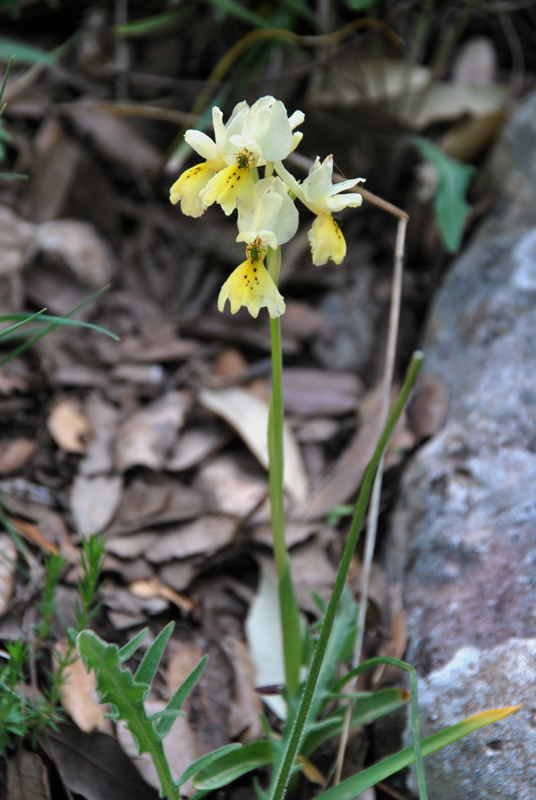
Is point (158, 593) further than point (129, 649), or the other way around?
point (158, 593)

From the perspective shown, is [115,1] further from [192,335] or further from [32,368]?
[32,368]

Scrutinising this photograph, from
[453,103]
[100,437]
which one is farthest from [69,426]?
[453,103]

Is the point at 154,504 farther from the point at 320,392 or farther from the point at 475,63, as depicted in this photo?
the point at 475,63

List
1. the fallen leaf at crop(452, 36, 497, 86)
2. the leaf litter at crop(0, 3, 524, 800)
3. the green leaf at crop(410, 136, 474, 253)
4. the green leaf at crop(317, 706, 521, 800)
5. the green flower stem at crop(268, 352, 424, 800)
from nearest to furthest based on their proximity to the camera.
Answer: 1. the green flower stem at crop(268, 352, 424, 800)
2. the green leaf at crop(317, 706, 521, 800)
3. the leaf litter at crop(0, 3, 524, 800)
4. the green leaf at crop(410, 136, 474, 253)
5. the fallen leaf at crop(452, 36, 497, 86)

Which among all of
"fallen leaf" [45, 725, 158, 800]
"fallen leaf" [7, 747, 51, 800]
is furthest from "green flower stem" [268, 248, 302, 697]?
"fallen leaf" [7, 747, 51, 800]

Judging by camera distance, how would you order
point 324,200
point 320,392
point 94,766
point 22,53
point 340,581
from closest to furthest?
point 340,581, point 324,200, point 94,766, point 320,392, point 22,53

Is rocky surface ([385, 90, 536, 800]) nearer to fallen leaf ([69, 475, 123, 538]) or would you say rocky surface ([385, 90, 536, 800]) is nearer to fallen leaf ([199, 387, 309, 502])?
fallen leaf ([199, 387, 309, 502])

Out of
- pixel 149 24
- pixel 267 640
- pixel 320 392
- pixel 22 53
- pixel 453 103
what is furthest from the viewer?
pixel 453 103
